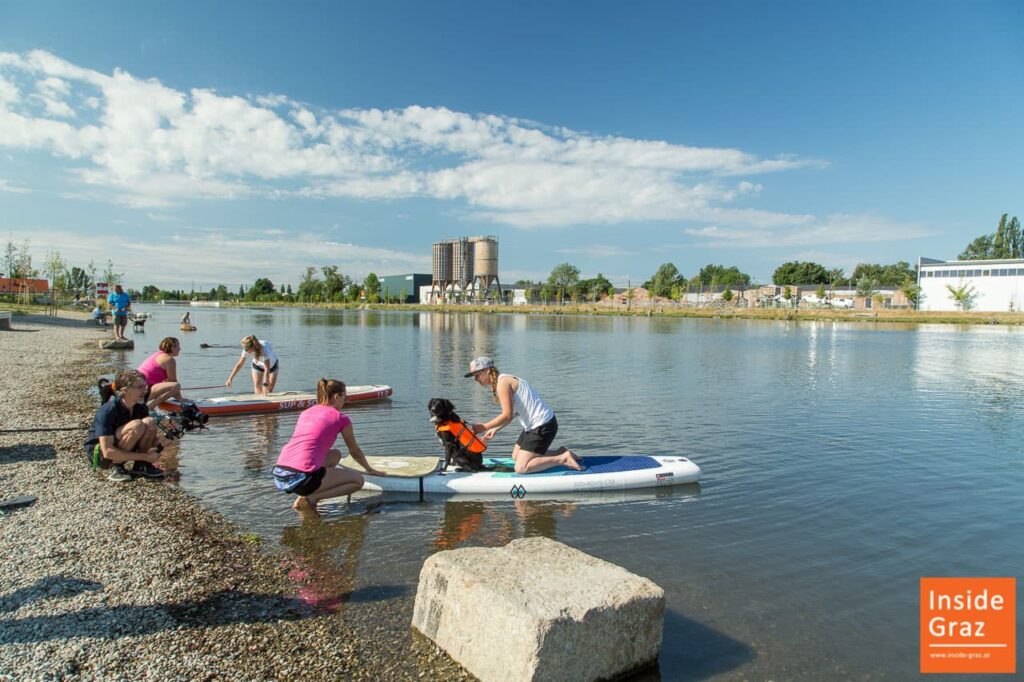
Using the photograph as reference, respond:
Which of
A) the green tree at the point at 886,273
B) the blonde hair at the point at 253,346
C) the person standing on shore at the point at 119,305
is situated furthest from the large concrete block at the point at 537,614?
the green tree at the point at 886,273

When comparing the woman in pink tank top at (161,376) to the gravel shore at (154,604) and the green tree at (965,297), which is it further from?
the green tree at (965,297)

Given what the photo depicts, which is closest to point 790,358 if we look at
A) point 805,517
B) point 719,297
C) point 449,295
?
point 805,517

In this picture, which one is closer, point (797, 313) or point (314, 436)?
point (314, 436)

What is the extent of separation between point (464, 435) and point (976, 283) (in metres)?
126

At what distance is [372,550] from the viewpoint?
800cm

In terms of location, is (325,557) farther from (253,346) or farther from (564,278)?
(564,278)

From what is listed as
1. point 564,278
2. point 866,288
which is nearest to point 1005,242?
point 866,288

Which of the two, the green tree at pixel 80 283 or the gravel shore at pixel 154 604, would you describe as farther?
the green tree at pixel 80 283

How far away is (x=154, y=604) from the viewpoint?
6.09m

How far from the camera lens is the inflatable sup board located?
1009 cm

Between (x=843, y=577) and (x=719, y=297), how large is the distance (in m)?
167

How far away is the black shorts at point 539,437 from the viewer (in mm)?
10289

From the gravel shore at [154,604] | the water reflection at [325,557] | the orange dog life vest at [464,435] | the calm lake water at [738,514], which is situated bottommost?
the calm lake water at [738,514]

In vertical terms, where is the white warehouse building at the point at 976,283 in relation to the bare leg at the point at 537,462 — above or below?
above
